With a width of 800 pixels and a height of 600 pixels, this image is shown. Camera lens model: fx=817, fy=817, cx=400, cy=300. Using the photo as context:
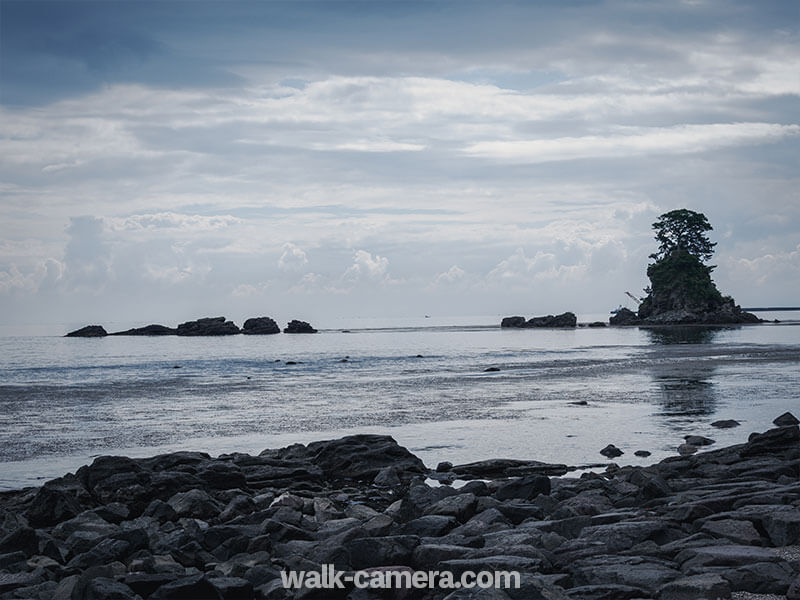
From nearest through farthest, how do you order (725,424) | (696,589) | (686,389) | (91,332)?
(696,589)
(725,424)
(686,389)
(91,332)

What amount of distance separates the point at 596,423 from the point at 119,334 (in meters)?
172

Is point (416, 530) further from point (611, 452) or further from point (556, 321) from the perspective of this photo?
point (556, 321)

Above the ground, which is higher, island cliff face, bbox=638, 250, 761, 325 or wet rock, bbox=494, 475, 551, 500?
island cliff face, bbox=638, 250, 761, 325

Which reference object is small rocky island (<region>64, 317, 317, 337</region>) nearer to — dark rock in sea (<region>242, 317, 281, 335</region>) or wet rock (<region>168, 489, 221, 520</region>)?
dark rock in sea (<region>242, 317, 281, 335</region>)

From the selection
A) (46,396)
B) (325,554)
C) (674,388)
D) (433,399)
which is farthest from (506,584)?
(46,396)

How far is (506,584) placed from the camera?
854 cm

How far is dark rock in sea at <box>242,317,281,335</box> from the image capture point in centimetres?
17725

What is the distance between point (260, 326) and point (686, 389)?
146382 mm

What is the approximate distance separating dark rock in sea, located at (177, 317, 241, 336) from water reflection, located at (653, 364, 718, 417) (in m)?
129

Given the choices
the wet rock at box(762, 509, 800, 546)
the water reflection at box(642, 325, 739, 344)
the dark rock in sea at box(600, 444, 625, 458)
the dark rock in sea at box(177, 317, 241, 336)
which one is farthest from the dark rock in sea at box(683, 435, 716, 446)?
the dark rock in sea at box(177, 317, 241, 336)

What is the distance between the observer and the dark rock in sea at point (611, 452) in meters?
20.9

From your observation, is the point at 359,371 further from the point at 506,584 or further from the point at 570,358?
the point at 506,584

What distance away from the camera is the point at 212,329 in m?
169

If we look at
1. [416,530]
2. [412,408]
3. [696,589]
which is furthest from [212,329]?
[696,589]
